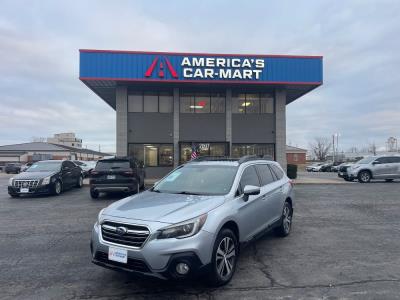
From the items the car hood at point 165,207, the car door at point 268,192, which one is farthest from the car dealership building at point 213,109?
the car hood at point 165,207

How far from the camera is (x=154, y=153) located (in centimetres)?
2305

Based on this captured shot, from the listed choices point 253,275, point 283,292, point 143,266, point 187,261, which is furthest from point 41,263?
point 283,292

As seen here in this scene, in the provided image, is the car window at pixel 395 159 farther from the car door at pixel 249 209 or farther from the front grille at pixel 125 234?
the front grille at pixel 125 234

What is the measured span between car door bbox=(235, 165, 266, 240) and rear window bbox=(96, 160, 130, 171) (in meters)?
7.81

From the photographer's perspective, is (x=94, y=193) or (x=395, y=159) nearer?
(x=94, y=193)

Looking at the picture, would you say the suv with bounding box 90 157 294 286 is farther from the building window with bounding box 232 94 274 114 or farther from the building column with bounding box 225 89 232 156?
the building window with bounding box 232 94 274 114

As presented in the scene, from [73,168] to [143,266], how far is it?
14.0m

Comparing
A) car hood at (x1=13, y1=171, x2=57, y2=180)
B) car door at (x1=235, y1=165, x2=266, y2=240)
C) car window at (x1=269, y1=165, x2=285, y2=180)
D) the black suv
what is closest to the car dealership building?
car hood at (x1=13, y1=171, x2=57, y2=180)

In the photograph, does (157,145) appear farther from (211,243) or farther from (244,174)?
(211,243)

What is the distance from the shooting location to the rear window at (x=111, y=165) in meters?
12.5

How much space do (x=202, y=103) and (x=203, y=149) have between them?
3374 millimetres

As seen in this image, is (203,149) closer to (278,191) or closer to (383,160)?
(383,160)

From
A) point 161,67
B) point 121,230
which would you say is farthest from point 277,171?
point 161,67

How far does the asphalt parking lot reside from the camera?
13.2ft
